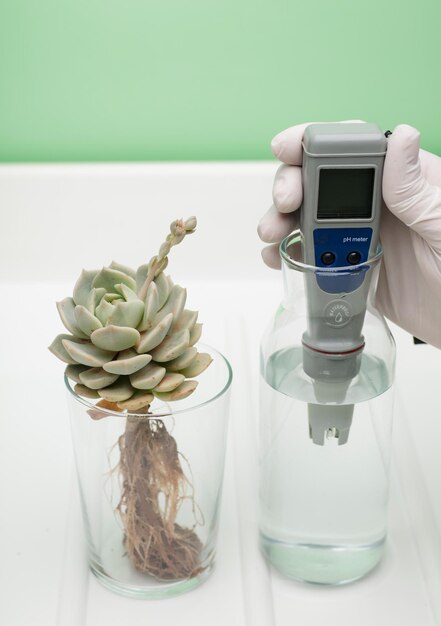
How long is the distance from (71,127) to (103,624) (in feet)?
2.24

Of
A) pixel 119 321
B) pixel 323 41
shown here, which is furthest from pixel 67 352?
pixel 323 41

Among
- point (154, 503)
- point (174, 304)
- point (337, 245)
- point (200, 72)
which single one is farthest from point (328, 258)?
point (200, 72)

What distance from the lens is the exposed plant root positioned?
65 cm

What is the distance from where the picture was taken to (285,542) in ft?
2.33

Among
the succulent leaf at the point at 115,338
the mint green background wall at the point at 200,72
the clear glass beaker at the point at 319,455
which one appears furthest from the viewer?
the mint green background wall at the point at 200,72

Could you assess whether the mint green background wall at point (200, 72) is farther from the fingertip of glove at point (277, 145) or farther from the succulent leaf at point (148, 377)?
the succulent leaf at point (148, 377)

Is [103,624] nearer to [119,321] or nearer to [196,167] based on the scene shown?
[119,321]

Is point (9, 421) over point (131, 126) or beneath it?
beneath

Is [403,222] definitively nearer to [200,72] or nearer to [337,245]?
[337,245]

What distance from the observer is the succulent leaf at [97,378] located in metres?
0.60

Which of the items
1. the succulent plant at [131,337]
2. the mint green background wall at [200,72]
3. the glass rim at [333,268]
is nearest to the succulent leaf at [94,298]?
the succulent plant at [131,337]

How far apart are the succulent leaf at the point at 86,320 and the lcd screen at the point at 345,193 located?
0.54 feet

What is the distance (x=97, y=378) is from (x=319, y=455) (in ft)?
0.66

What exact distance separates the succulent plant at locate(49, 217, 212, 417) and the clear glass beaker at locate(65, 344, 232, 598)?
0.08ft
